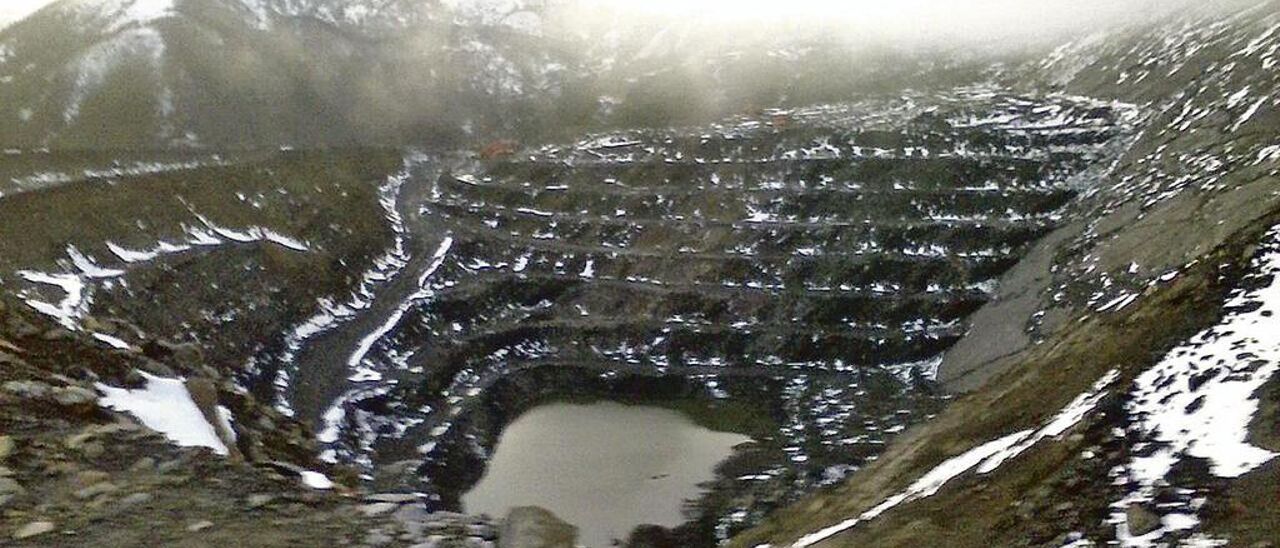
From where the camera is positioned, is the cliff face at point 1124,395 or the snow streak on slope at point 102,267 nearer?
the cliff face at point 1124,395

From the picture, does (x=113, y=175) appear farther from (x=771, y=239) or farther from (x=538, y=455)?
(x=771, y=239)

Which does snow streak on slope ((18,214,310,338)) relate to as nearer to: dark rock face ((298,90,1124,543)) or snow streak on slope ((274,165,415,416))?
snow streak on slope ((274,165,415,416))

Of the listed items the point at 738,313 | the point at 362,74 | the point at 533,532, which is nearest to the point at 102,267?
the point at 738,313

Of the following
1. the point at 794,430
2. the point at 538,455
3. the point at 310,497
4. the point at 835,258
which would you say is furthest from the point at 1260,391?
the point at 835,258

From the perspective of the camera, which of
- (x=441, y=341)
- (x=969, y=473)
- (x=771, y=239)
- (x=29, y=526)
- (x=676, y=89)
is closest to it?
(x=29, y=526)

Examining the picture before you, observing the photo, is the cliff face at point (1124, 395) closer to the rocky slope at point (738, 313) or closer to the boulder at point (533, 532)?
the rocky slope at point (738, 313)

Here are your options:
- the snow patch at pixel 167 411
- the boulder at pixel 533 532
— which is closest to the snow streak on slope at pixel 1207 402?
the boulder at pixel 533 532

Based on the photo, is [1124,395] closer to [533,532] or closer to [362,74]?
[533,532]
